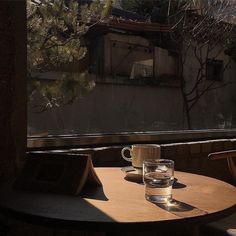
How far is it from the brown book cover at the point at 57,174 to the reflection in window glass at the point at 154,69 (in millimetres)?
4173

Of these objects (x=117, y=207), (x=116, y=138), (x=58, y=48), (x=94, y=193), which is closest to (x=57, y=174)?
(x=94, y=193)

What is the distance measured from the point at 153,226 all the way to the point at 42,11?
158 inches

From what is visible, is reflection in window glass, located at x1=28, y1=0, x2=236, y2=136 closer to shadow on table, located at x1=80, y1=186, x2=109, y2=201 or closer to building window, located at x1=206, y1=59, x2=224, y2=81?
building window, located at x1=206, y1=59, x2=224, y2=81

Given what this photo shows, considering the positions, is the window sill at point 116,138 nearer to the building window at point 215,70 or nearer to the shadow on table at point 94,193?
the shadow on table at point 94,193

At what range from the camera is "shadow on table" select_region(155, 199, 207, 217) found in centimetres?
111

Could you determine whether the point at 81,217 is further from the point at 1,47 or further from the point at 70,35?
the point at 70,35

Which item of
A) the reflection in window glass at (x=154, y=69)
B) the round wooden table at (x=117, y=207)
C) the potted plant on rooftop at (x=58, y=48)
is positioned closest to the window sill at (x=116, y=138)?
the round wooden table at (x=117, y=207)

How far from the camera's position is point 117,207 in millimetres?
1148

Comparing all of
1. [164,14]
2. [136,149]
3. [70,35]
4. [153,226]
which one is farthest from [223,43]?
[153,226]

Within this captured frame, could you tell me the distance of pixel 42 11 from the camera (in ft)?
15.3

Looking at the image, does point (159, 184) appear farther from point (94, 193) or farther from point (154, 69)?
point (154, 69)

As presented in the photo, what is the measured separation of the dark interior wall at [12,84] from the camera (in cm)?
165

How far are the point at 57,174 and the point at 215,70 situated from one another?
29.6 feet

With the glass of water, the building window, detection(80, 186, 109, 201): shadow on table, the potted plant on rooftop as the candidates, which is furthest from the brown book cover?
the building window
